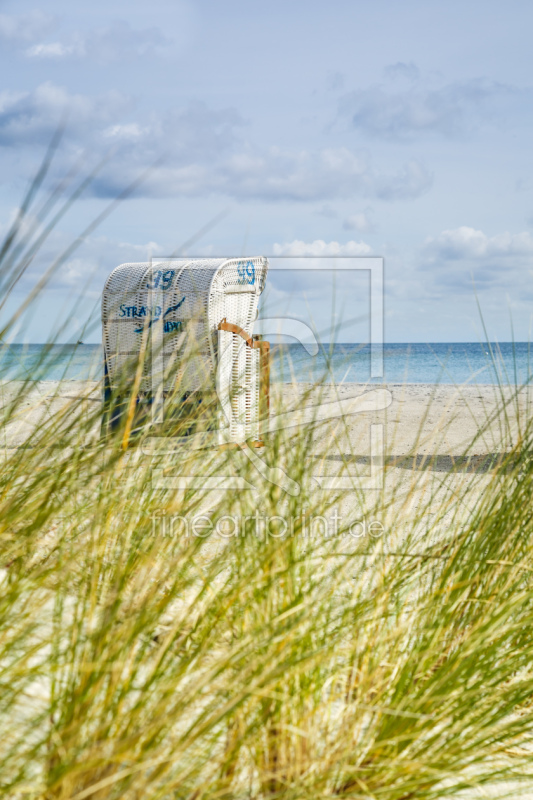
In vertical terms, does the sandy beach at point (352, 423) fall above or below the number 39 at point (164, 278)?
below

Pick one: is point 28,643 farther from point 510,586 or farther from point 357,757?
point 510,586

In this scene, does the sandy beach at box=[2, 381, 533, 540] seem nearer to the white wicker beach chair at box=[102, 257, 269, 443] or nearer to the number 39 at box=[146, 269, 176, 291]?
the white wicker beach chair at box=[102, 257, 269, 443]

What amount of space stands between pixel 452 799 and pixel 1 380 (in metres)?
1.44

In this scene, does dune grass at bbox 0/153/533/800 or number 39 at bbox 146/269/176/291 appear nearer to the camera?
dune grass at bbox 0/153/533/800

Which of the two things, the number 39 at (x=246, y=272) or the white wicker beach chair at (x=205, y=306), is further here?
the number 39 at (x=246, y=272)

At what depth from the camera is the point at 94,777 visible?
3.20ft

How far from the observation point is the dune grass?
96 cm

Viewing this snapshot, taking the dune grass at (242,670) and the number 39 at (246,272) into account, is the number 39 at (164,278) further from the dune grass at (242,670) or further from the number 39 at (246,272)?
the dune grass at (242,670)

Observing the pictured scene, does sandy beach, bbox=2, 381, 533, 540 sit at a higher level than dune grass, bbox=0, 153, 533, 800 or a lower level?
higher

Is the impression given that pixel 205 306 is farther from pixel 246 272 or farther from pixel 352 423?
pixel 352 423

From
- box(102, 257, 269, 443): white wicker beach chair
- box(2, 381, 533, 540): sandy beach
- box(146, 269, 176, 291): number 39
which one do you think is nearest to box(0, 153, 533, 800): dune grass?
box(2, 381, 533, 540): sandy beach

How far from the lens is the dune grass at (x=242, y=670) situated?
37.8 inches

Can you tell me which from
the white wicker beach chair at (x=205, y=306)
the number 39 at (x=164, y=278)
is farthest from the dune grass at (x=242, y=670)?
the number 39 at (x=164, y=278)

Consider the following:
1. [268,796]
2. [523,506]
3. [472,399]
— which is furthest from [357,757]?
[472,399]
